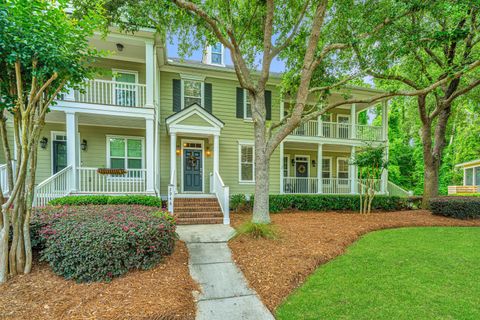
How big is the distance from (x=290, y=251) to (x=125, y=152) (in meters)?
7.96

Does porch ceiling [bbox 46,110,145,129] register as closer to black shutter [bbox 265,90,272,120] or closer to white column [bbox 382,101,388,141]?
black shutter [bbox 265,90,272,120]

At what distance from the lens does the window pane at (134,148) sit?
9852 millimetres

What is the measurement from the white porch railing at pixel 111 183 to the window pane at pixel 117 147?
1.25 metres

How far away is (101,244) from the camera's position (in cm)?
355

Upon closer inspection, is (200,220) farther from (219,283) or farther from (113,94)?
(113,94)

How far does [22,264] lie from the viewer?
361 centimetres

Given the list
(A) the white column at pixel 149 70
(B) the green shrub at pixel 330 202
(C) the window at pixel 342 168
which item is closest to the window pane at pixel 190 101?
(A) the white column at pixel 149 70

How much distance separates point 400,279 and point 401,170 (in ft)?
74.3

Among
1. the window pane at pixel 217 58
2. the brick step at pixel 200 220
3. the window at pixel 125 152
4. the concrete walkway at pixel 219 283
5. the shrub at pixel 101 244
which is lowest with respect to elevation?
the concrete walkway at pixel 219 283

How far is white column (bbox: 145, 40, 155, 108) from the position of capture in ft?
26.3

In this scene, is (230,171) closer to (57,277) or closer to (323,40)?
(323,40)

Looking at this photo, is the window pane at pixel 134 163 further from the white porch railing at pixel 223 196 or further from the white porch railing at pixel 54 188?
the white porch railing at pixel 223 196

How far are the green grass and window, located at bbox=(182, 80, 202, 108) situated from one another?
8506 millimetres

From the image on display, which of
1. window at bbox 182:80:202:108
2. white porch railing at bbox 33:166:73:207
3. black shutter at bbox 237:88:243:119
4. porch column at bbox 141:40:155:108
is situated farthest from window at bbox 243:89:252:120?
white porch railing at bbox 33:166:73:207
